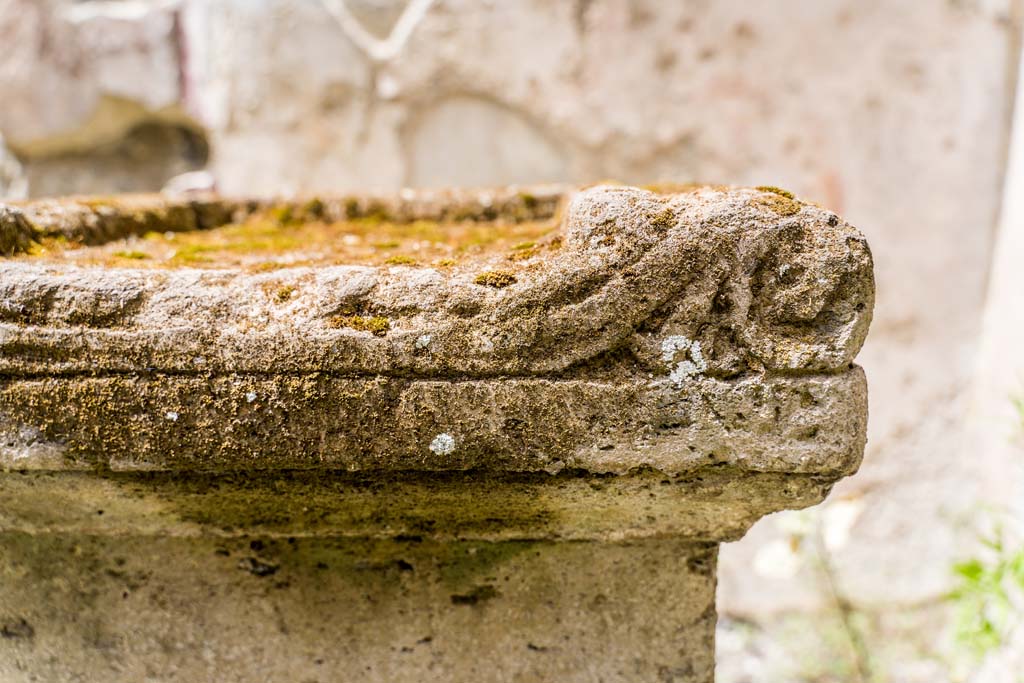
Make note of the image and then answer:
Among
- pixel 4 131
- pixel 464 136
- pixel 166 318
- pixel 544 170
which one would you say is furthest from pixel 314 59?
pixel 166 318

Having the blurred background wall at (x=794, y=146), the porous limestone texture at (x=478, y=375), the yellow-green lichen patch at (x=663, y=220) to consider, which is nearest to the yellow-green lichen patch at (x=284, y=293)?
the porous limestone texture at (x=478, y=375)

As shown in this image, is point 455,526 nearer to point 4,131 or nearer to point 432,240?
point 432,240

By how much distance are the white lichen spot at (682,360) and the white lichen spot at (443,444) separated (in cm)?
20

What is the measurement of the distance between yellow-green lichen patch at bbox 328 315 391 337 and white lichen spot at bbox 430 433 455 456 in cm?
11

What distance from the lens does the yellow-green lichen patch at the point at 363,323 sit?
658mm

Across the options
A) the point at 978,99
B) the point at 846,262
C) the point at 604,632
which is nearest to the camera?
the point at 846,262

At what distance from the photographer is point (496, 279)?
67 centimetres

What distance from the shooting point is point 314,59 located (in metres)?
2.00

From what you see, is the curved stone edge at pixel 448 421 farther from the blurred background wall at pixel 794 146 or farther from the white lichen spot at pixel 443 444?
the blurred background wall at pixel 794 146

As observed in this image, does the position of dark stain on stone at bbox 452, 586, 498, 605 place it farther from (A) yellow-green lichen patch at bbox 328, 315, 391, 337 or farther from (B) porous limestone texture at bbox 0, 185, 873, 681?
(A) yellow-green lichen patch at bbox 328, 315, 391, 337

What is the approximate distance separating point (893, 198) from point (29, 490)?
1.91 metres

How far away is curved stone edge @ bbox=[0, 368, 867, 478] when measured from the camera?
66cm

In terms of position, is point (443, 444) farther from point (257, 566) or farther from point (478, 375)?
point (257, 566)

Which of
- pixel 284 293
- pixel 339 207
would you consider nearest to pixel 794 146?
pixel 339 207
